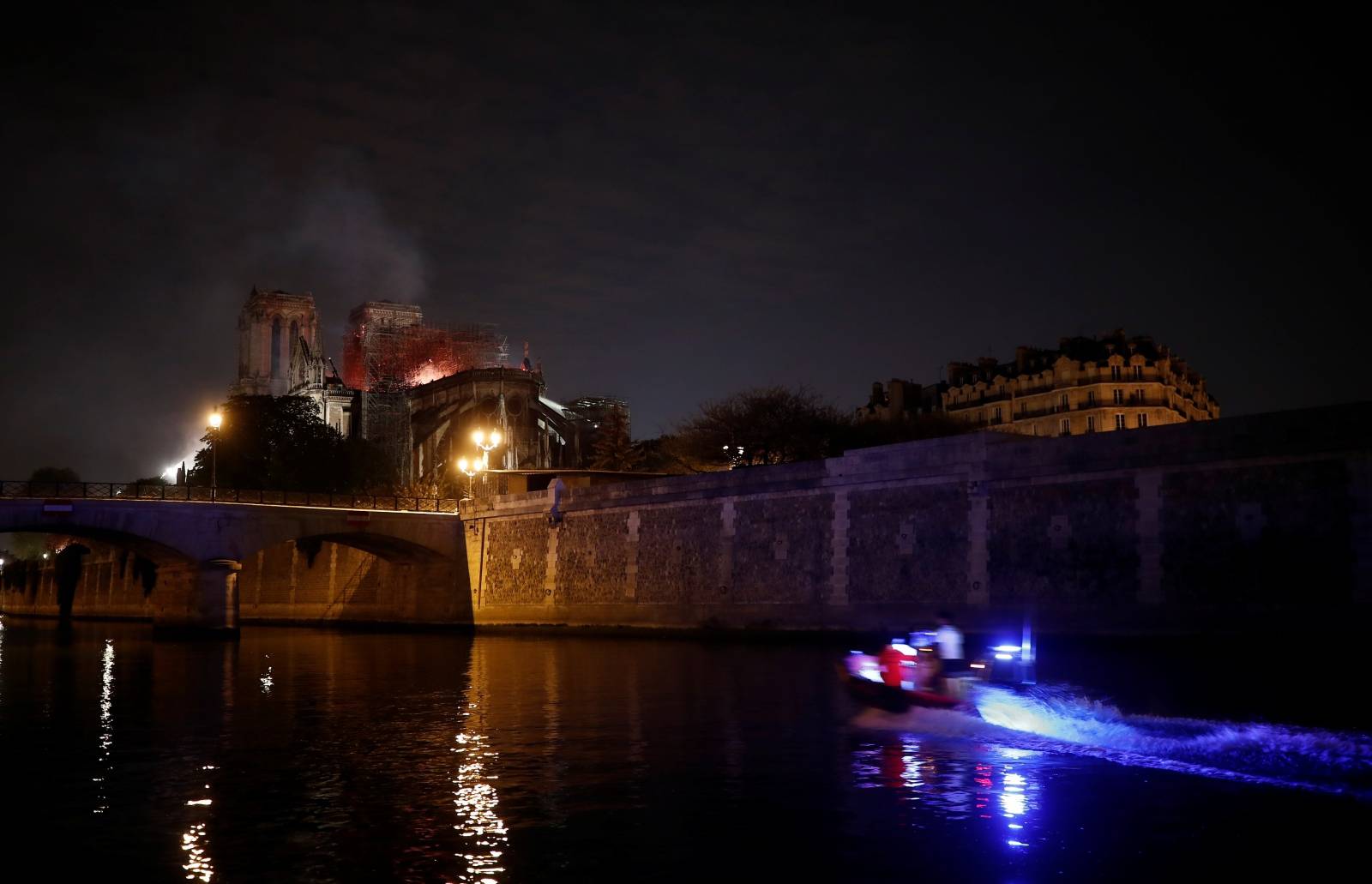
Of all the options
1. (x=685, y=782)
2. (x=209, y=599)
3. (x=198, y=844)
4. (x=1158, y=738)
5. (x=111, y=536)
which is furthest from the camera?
(x=209, y=599)

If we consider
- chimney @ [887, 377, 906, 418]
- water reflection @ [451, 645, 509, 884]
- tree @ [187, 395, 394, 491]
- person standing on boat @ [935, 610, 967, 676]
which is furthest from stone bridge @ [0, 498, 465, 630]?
chimney @ [887, 377, 906, 418]

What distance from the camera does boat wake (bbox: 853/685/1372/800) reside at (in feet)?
50.5

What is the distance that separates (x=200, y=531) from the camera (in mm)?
54094

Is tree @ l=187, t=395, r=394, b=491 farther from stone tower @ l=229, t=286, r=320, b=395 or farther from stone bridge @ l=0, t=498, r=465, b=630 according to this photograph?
stone tower @ l=229, t=286, r=320, b=395

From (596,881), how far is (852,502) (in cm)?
3248

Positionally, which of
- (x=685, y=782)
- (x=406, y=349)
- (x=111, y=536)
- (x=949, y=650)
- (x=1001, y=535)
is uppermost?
(x=406, y=349)

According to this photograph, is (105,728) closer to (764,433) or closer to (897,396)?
(764,433)

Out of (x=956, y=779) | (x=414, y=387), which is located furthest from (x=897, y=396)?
(x=956, y=779)

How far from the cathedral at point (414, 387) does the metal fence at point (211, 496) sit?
43.9 m

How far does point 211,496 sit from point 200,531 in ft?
10.2

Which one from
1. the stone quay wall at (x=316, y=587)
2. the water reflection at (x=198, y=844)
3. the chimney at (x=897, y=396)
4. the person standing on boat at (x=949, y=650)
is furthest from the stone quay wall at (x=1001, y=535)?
the chimney at (x=897, y=396)

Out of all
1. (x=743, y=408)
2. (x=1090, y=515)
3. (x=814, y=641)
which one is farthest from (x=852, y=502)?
(x=743, y=408)

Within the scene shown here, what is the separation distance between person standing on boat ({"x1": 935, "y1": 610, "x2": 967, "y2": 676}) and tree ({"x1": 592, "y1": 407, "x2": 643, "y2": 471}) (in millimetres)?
70299

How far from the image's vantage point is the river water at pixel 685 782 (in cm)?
1119
